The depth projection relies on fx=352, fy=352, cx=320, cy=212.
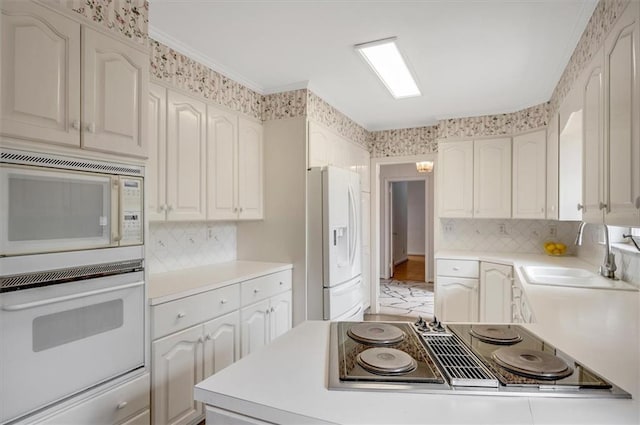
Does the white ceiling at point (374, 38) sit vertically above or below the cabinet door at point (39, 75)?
above

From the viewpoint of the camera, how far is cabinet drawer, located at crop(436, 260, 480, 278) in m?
3.78

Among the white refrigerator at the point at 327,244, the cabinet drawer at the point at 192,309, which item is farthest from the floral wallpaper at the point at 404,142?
the cabinet drawer at the point at 192,309

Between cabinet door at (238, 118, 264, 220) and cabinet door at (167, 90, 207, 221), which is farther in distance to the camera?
cabinet door at (238, 118, 264, 220)

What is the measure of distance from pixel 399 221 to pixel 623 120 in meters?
7.66

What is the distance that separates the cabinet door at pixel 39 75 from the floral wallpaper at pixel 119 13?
9 centimetres

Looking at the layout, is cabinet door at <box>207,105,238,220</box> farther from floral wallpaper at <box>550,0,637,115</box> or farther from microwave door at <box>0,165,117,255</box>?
floral wallpaper at <box>550,0,637,115</box>

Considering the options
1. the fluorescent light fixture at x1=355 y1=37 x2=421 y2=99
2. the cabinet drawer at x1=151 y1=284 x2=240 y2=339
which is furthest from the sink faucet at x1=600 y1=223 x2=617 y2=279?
the cabinet drawer at x1=151 y1=284 x2=240 y2=339

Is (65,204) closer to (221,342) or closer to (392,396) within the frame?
(221,342)

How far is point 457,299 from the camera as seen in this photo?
12.6 feet

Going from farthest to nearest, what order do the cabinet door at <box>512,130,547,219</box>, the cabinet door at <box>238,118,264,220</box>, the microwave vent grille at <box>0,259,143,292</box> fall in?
1. the cabinet door at <box>512,130,547,219</box>
2. the cabinet door at <box>238,118,264,220</box>
3. the microwave vent grille at <box>0,259,143,292</box>

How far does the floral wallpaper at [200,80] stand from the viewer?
2.35 metres

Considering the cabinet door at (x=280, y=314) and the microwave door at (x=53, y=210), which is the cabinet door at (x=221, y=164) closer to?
the cabinet door at (x=280, y=314)

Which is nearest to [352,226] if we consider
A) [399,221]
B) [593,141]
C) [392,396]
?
[593,141]

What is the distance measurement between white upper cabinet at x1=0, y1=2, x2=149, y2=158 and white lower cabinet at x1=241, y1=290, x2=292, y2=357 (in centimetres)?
144
